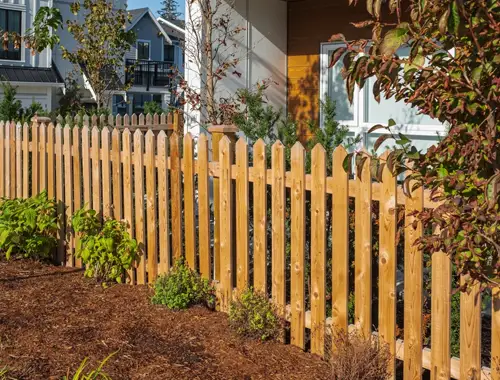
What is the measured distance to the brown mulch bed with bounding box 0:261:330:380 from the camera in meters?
4.48

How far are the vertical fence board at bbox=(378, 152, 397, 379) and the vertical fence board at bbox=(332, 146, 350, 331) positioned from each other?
290 mm

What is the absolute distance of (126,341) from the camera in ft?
16.3

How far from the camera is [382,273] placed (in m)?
4.34

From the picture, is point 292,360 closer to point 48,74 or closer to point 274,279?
point 274,279

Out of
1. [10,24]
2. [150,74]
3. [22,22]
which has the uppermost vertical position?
[22,22]

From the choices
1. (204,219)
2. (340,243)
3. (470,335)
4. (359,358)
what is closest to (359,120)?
(204,219)

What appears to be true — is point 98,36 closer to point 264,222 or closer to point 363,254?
point 264,222

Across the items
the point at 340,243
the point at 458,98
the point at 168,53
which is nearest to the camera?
the point at 458,98

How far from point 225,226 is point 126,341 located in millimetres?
1195

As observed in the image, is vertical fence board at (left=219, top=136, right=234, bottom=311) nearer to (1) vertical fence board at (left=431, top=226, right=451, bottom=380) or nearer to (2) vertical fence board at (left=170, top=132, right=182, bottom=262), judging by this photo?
(2) vertical fence board at (left=170, top=132, right=182, bottom=262)

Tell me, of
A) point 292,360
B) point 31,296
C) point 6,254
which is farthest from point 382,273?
point 6,254

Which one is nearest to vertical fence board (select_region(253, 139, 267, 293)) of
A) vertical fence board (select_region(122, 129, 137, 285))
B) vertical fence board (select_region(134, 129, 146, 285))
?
vertical fence board (select_region(134, 129, 146, 285))

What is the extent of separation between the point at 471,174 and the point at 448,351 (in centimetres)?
164

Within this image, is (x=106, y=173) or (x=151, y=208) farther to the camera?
(x=106, y=173)
